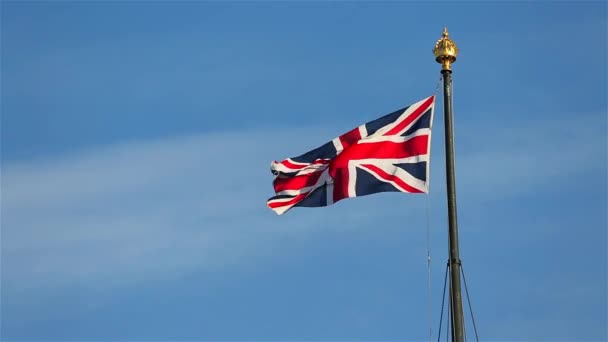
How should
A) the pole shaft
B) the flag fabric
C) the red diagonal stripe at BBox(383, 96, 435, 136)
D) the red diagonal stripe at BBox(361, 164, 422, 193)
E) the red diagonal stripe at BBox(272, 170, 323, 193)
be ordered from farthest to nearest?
the red diagonal stripe at BBox(272, 170, 323, 193)
the red diagonal stripe at BBox(383, 96, 435, 136)
the flag fabric
the red diagonal stripe at BBox(361, 164, 422, 193)
the pole shaft

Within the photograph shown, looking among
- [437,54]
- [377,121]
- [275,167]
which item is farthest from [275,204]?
[437,54]

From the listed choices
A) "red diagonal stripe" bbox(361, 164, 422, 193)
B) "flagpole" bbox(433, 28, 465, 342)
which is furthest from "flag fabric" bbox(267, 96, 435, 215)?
"flagpole" bbox(433, 28, 465, 342)

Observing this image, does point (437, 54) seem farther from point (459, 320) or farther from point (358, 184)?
point (459, 320)

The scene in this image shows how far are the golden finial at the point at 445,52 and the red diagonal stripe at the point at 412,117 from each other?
1.54m

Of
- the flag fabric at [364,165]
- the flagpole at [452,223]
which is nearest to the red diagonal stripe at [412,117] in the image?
the flag fabric at [364,165]

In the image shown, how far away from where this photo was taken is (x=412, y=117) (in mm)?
32625

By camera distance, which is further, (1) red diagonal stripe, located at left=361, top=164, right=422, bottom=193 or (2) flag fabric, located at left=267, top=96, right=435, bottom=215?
(2) flag fabric, located at left=267, top=96, right=435, bottom=215

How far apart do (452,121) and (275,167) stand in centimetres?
649

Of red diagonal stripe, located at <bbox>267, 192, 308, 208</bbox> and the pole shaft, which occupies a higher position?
red diagonal stripe, located at <bbox>267, 192, 308, 208</bbox>

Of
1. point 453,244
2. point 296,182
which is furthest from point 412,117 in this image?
point 453,244

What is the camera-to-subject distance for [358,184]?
1278 inches

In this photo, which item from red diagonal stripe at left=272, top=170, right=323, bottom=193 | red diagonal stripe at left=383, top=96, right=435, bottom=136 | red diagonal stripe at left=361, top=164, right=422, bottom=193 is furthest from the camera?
red diagonal stripe at left=272, top=170, right=323, bottom=193

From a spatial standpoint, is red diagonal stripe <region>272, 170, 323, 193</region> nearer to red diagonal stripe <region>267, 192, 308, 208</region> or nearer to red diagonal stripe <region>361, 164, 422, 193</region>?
red diagonal stripe <region>267, 192, 308, 208</region>

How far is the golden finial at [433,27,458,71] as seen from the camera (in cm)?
3109
